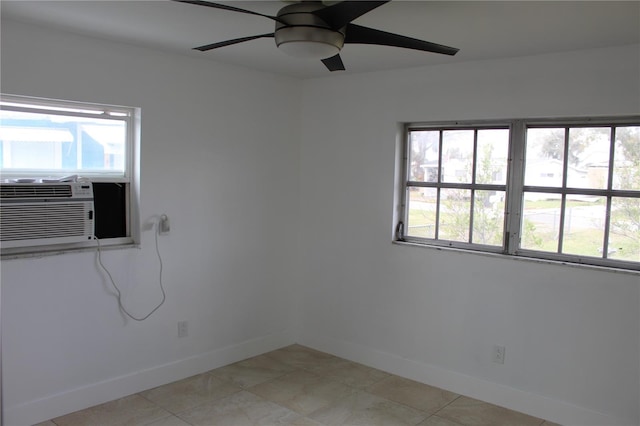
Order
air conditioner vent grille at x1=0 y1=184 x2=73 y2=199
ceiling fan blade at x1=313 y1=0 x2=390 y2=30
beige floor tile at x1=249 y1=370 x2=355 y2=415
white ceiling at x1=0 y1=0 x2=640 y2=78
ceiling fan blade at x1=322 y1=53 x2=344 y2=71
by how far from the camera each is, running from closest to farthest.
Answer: ceiling fan blade at x1=313 y1=0 x2=390 y2=30 < white ceiling at x1=0 y1=0 x2=640 y2=78 < ceiling fan blade at x1=322 y1=53 x2=344 y2=71 < air conditioner vent grille at x1=0 y1=184 x2=73 y2=199 < beige floor tile at x1=249 y1=370 x2=355 y2=415

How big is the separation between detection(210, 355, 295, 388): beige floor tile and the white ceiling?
2353mm

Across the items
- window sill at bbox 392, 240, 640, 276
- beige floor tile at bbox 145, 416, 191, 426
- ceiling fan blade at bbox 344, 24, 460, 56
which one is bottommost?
beige floor tile at bbox 145, 416, 191, 426

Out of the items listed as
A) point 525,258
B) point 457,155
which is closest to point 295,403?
point 525,258

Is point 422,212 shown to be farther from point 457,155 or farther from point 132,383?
point 132,383

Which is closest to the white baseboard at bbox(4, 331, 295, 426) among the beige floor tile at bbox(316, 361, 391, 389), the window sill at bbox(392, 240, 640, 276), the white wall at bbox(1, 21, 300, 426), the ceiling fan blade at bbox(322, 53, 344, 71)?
the white wall at bbox(1, 21, 300, 426)

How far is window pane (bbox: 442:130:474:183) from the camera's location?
3746 mm

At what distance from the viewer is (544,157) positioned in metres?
3.42

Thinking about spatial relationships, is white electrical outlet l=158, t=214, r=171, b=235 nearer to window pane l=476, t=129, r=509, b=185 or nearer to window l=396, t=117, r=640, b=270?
window l=396, t=117, r=640, b=270

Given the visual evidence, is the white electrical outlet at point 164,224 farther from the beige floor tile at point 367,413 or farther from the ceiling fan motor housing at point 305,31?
the ceiling fan motor housing at point 305,31

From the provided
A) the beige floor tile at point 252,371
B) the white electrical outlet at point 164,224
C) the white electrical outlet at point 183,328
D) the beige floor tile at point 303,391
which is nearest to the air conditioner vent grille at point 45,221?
the white electrical outlet at point 164,224

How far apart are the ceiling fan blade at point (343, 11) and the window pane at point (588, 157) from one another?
1.97 meters

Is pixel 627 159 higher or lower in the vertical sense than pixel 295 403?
higher

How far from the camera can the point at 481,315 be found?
11.9 feet

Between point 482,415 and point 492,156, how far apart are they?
1.74m
